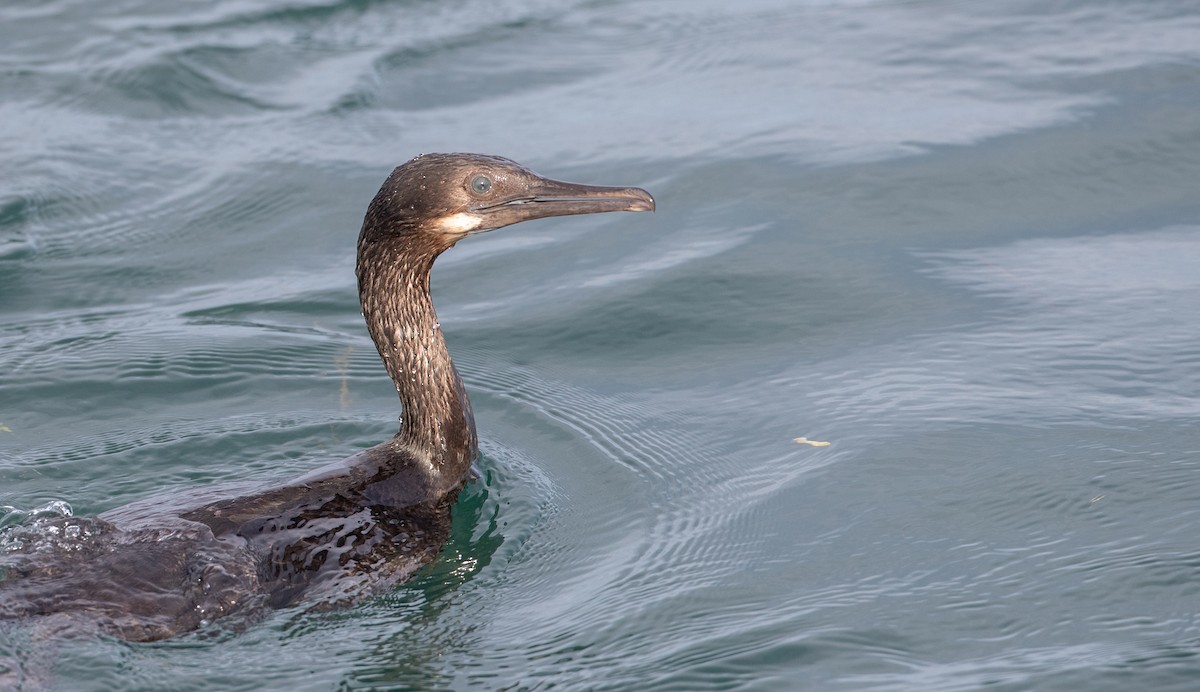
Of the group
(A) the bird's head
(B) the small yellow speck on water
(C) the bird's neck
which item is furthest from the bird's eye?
(B) the small yellow speck on water

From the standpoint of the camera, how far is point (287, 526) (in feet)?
19.3

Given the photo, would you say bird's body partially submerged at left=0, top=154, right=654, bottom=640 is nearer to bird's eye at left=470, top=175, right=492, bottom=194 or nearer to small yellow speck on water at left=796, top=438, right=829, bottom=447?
bird's eye at left=470, top=175, right=492, bottom=194

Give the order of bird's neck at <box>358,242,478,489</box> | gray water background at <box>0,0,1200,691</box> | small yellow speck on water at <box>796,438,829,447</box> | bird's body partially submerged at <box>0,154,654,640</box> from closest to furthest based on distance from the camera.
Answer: bird's body partially submerged at <box>0,154,654,640</box> → gray water background at <box>0,0,1200,691</box> → bird's neck at <box>358,242,478,489</box> → small yellow speck on water at <box>796,438,829,447</box>

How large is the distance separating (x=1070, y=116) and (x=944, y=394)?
4090 mm

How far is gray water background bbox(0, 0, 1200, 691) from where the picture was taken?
18.2 feet

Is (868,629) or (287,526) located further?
(287,526)

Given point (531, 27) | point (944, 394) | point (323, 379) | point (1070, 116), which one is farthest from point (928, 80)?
point (323, 379)

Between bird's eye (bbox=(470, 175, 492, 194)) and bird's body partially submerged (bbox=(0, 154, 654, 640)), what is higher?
bird's eye (bbox=(470, 175, 492, 194))

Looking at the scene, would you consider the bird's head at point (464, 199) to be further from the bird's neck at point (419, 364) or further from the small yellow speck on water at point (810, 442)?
the small yellow speck on water at point (810, 442)

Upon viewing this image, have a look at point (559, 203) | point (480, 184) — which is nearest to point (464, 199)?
point (480, 184)

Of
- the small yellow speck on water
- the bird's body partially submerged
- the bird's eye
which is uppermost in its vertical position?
the bird's eye

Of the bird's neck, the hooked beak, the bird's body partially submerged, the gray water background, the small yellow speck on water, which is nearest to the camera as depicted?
the bird's body partially submerged

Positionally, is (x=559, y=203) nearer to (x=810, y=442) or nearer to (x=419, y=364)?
(x=419, y=364)

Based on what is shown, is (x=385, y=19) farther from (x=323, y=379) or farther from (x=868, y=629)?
(x=868, y=629)
